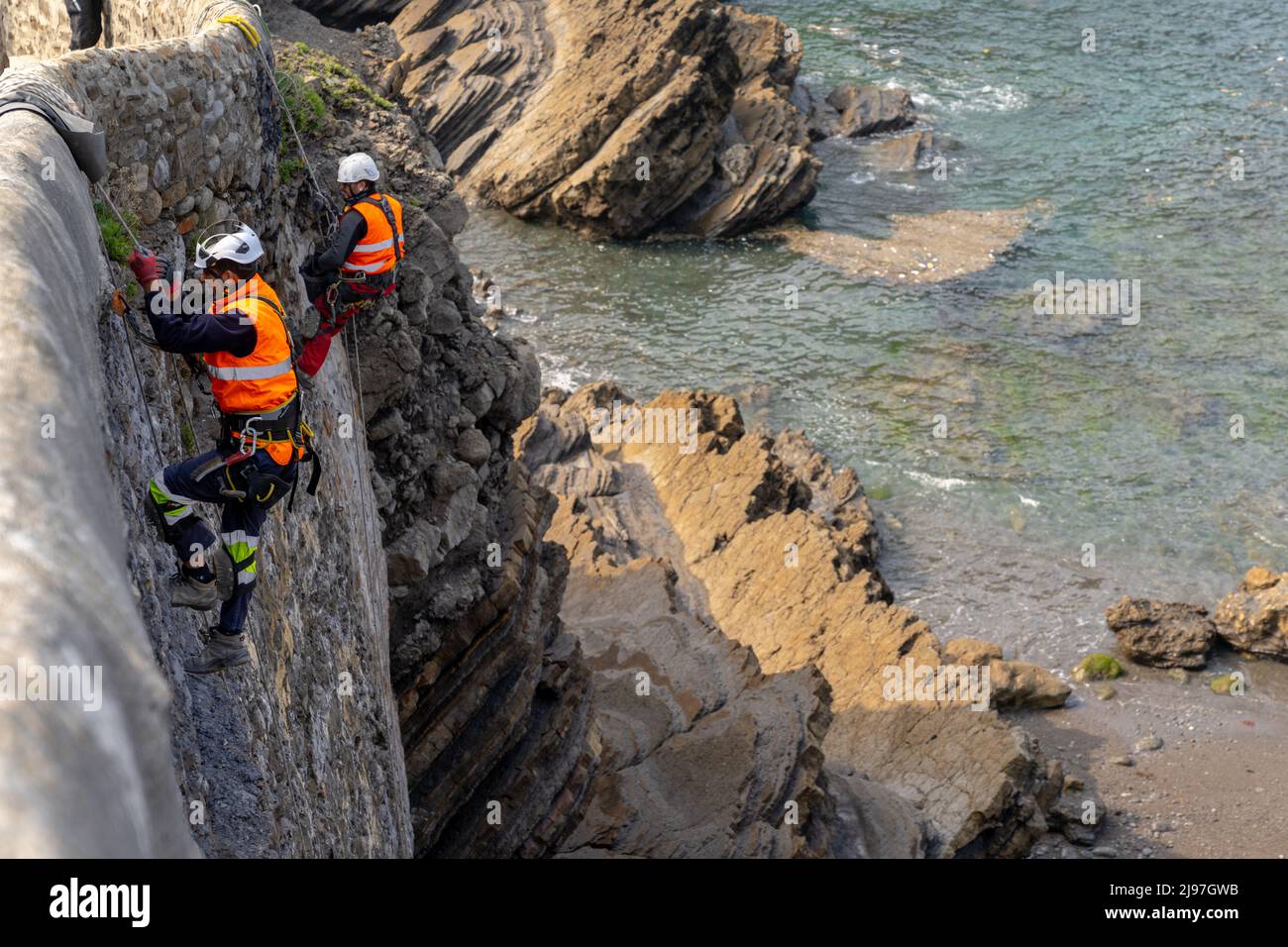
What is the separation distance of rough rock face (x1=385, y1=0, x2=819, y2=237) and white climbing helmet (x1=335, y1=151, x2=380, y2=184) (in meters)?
31.4

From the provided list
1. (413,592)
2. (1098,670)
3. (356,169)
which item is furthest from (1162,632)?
(356,169)

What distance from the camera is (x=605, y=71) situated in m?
42.9

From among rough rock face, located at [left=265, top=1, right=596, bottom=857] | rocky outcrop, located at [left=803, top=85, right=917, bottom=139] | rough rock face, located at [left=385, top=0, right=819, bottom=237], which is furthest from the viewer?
rocky outcrop, located at [left=803, top=85, right=917, bottom=139]

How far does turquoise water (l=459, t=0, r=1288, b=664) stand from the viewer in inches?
1150

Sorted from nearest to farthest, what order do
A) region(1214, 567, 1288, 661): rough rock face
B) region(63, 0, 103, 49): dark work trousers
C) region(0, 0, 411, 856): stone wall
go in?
region(0, 0, 411, 856): stone wall < region(63, 0, 103, 49): dark work trousers < region(1214, 567, 1288, 661): rough rock face

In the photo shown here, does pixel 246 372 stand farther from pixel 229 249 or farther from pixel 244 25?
pixel 244 25

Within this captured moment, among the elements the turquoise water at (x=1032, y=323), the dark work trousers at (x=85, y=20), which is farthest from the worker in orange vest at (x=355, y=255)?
the turquoise water at (x=1032, y=323)

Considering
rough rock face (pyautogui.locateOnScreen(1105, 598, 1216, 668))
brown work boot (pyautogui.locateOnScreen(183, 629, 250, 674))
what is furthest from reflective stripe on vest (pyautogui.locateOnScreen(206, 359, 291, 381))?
rough rock face (pyautogui.locateOnScreen(1105, 598, 1216, 668))

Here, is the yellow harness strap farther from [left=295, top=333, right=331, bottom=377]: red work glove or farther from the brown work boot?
the brown work boot

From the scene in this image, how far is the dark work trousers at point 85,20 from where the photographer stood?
12.5 metres

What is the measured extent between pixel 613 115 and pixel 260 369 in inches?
1450

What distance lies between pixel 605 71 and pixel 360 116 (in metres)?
30.3

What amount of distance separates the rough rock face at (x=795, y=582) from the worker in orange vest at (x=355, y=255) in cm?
781
